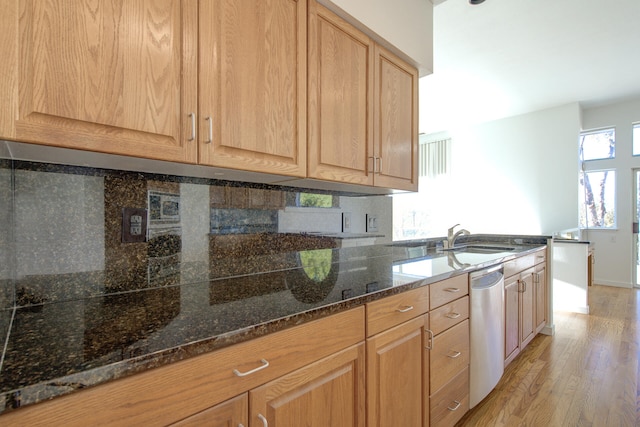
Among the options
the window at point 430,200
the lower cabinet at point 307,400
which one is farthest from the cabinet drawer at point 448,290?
the window at point 430,200

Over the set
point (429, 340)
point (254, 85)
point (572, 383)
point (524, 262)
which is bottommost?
point (572, 383)

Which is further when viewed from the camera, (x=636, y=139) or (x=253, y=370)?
(x=636, y=139)

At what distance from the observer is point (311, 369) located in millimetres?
917

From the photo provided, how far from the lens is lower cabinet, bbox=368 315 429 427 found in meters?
1.14

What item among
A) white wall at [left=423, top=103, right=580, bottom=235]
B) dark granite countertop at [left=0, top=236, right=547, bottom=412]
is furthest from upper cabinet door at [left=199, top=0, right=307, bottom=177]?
white wall at [left=423, top=103, right=580, bottom=235]

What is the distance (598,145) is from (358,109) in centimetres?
617

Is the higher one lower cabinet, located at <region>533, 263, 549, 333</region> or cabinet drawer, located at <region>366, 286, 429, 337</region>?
cabinet drawer, located at <region>366, 286, 429, 337</region>

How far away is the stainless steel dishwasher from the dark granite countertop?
19.5 inches

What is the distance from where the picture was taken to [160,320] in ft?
2.64

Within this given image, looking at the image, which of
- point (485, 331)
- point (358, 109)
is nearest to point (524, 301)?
point (485, 331)

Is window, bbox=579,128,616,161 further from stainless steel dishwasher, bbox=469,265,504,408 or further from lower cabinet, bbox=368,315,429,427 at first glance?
lower cabinet, bbox=368,315,429,427

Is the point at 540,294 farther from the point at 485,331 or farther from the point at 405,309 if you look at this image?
the point at 405,309

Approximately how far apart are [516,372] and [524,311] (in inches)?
19.1

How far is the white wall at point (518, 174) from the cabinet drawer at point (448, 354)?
4.53 metres
